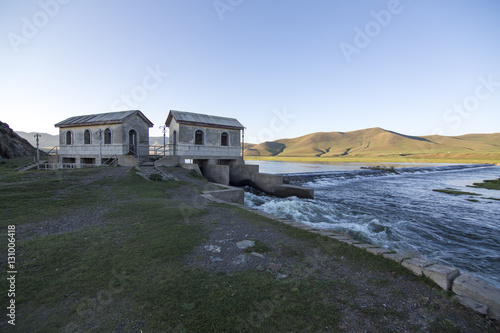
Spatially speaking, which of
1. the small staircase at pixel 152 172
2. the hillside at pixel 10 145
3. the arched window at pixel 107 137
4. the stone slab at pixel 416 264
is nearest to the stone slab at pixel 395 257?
the stone slab at pixel 416 264

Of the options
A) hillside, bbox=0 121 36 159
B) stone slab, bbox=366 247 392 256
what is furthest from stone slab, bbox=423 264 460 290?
hillside, bbox=0 121 36 159

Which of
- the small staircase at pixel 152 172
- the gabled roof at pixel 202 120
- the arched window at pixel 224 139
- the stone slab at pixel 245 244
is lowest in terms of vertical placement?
the stone slab at pixel 245 244

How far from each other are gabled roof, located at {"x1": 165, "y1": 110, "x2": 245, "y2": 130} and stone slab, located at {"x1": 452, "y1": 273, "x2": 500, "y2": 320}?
23370 mm

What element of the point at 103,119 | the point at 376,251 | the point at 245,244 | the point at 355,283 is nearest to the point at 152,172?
the point at 103,119

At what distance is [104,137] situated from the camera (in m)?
25.2

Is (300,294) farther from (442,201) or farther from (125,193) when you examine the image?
(442,201)

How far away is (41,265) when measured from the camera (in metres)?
5.07

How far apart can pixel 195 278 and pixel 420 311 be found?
4002 millimetres

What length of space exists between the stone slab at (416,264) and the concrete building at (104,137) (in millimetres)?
23612

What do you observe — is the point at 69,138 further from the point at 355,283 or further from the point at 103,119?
the point at 355,283

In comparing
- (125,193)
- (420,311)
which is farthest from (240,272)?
(125,193)

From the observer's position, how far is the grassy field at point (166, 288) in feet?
11.5

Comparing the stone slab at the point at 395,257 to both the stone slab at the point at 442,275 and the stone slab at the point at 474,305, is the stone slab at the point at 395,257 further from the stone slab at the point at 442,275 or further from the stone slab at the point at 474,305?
the stone slab at the point at 474,305

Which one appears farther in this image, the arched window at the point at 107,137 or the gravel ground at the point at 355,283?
the arched window at the point at 107,137
